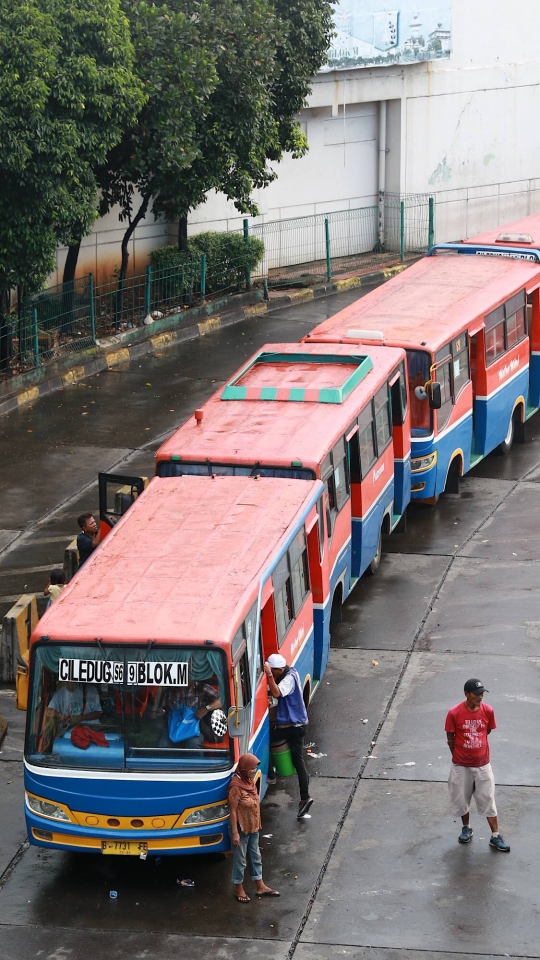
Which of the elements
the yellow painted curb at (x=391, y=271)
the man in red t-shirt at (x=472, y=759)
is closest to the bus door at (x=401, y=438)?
the man in red t-shirt at (x=472, y=759)

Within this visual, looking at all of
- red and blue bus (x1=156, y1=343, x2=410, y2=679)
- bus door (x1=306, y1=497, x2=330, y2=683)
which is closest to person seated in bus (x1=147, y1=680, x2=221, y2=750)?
bus door (x1=306, y1=497, x2=330, y2=683)

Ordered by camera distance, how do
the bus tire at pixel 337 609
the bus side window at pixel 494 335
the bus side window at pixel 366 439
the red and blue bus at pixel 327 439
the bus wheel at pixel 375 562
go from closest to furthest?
the red and blue bus at pixel 327 439 → the bus tire at pixel 337 609 → the bus side window at pixel 366 439 → the bus wheel at pixel 375 562 → the bus side window at pixel 494 335

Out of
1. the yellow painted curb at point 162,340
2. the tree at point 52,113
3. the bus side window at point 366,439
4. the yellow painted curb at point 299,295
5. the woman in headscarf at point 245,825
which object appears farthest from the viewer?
the yellow painted curb at point 299,295

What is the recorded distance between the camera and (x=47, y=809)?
34.6 feet

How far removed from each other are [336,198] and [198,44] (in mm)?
10746

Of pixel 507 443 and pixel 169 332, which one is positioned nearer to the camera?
pixel 507 443

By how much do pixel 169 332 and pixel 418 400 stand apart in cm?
1031

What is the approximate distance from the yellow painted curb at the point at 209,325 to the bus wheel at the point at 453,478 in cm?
970

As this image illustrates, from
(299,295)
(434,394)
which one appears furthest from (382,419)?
(299,295)

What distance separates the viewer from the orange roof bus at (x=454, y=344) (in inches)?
723

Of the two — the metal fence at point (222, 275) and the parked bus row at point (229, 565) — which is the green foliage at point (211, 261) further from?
the parked bus row at point (229, 565)

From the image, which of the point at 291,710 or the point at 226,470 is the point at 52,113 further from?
the point at 291,710

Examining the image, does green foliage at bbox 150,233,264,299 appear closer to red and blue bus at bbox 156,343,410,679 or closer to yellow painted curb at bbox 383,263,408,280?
yellow painted curb at bbox 383,263,408,280

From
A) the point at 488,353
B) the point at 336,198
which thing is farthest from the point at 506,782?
the point at 336,198
